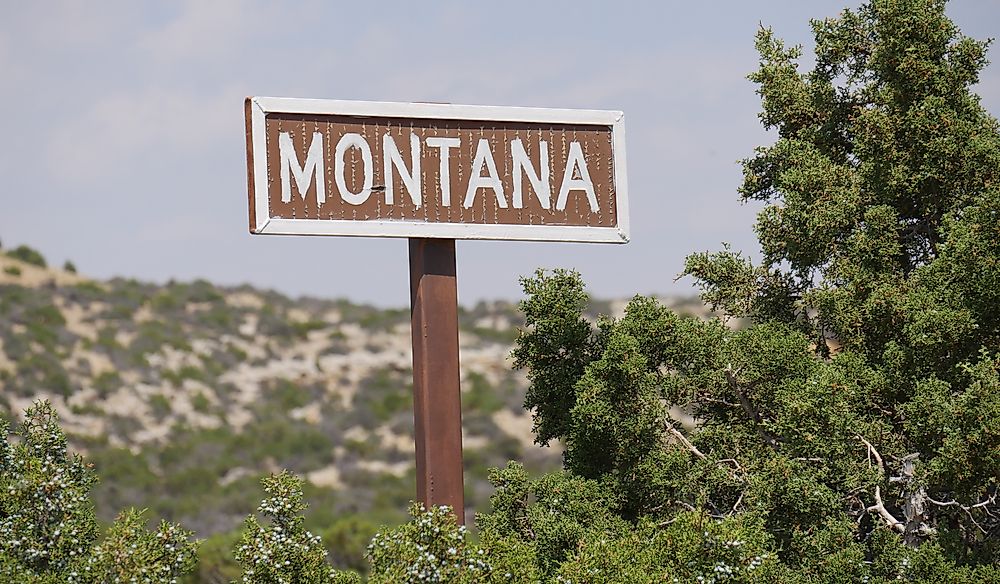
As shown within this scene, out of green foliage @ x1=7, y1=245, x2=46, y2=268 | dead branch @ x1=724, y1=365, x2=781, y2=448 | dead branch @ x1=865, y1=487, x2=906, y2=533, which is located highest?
green foliage @ x1=7, y1=245, x2=46, y2=268

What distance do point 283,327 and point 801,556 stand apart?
40.9m

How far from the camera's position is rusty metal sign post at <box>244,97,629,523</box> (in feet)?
31.3

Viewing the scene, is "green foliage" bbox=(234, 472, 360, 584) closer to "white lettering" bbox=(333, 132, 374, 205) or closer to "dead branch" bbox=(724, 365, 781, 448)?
"white lettering" bbox=(333, 132, 374, 205)

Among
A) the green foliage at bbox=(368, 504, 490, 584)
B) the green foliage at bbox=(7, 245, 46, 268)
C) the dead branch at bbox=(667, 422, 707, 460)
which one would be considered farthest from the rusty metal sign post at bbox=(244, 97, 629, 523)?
the green foliage at bbox=(7, 245, 46, 268)

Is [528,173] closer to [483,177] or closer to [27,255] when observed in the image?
[483,177]

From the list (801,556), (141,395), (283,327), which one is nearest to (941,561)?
(801,556)

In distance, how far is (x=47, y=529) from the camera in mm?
9914

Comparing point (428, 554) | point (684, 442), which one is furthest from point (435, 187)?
point (684, 442)

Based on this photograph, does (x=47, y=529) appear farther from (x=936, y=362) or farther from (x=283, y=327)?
(x=283, y=327)

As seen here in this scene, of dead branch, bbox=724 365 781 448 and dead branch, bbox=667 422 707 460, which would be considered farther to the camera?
dead branch, bbox=724 365 781 448

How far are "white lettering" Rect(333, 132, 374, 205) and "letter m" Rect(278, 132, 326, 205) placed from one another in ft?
0.37

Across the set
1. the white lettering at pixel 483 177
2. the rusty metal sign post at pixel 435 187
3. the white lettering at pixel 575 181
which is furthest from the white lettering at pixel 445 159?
the white lettering at pixel 575 181

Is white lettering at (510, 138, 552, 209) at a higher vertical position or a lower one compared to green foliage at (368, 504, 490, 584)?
higher

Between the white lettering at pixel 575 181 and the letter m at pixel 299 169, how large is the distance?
1718mm
